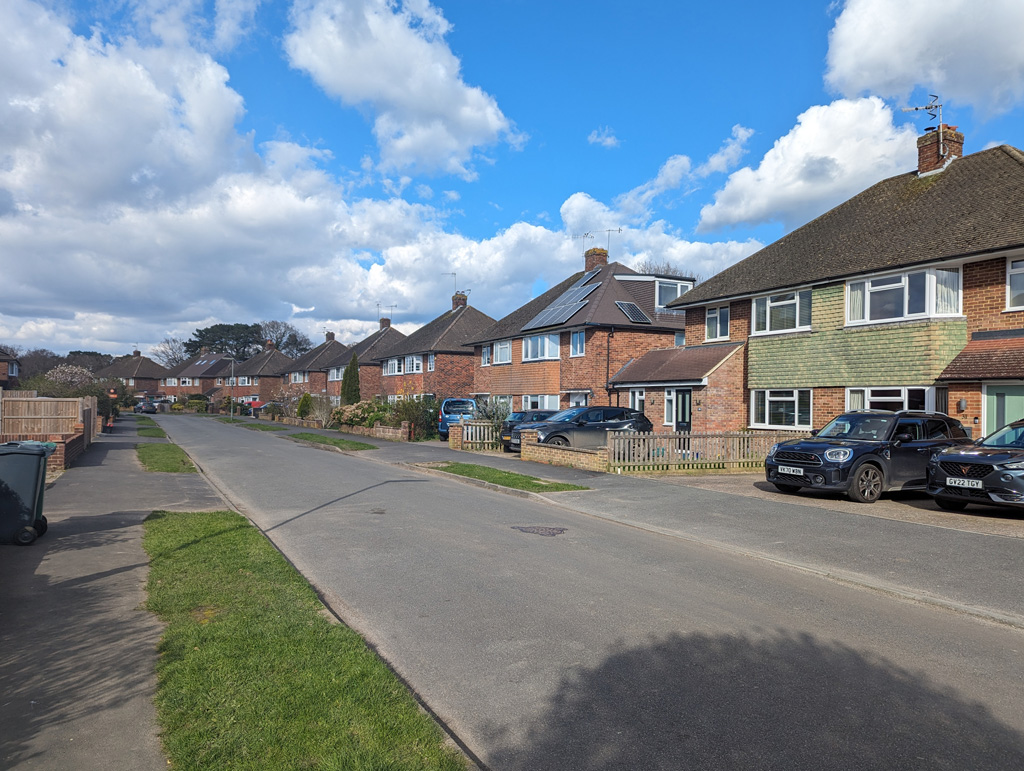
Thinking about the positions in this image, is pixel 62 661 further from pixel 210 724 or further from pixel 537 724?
pixel 537 724

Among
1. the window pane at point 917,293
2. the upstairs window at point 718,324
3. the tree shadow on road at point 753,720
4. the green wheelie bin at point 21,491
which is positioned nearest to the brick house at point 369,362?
the upstairs window at point 718,324

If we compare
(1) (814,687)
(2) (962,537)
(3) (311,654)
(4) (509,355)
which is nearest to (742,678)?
(1) (814,687)

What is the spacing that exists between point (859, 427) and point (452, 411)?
69.5ft

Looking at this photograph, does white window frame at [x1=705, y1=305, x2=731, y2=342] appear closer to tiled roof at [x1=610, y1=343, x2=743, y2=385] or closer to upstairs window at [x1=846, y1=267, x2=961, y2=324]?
tiled roof at [x1=610, y1=343, x2=743, y2=385]

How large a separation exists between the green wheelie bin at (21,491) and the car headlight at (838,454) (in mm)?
12685

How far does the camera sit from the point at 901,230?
789 inches

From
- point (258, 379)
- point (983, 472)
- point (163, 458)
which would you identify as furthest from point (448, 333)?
point (258, 379)

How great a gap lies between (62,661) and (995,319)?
63.1 ft

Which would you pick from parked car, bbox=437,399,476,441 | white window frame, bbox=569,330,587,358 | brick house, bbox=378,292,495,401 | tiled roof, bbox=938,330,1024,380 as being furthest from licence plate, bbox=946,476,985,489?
brick house, bbox=378,292,495,401

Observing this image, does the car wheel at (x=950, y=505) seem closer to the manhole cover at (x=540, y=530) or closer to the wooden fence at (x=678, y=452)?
the wooden fence at (x=678, y=452)

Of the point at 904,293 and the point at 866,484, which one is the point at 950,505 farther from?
the point at 904,293

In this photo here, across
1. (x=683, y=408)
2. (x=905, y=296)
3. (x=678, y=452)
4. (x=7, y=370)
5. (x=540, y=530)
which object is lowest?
(x=540, y=530)

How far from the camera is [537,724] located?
418 cm

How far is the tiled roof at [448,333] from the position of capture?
46000 millimetres
